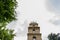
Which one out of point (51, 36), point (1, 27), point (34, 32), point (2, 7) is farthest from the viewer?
point (51, 36)

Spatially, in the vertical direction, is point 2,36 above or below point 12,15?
below

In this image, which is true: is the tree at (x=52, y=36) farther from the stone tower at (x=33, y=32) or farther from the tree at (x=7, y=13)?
the tree at (x=7, y=13)

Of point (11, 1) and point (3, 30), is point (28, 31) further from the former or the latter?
point (3, 30)

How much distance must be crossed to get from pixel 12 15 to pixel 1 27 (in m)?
2.80

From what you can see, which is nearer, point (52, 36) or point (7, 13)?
point (7, 13)

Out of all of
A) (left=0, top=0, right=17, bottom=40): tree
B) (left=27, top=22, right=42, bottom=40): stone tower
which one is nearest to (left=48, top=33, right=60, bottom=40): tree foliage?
(left=27, top=22, right=42, bottom=40): stone tower

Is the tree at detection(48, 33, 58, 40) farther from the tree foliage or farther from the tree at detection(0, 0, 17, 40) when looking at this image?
the tree at detection(0, 0, 17, 40)

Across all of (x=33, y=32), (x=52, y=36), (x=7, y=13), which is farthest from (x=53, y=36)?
(x=7, y=13)

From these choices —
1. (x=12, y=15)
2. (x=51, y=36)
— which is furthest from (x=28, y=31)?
(x=51, y=36)

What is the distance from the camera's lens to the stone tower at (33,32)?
Result: 2986 cm

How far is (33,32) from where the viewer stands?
30.3m

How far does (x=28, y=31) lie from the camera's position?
30797 millimetres

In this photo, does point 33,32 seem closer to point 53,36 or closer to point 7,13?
point 7,13

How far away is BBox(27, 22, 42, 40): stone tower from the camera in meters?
29.9
